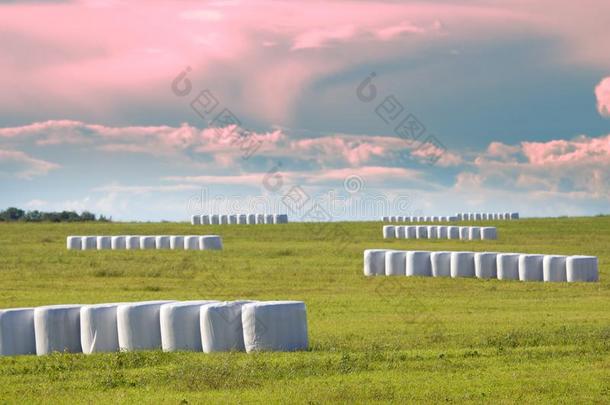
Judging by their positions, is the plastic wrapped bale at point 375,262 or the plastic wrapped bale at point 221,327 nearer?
the plastic wrapped bale at point 221,327

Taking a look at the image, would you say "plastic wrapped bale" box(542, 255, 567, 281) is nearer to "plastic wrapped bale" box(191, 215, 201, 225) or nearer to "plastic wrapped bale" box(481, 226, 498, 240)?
"plastic wrapped bale" box(481, 226, 498, 240)

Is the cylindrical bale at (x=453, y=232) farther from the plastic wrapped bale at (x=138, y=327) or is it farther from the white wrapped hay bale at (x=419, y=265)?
the plastic wrapped bale at (x=138, y=327)

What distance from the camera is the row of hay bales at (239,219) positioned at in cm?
10175

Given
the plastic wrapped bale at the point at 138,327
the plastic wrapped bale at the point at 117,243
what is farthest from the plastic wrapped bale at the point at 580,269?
the plastic wrapped bale at the point at 117,243

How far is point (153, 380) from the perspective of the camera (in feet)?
60.7

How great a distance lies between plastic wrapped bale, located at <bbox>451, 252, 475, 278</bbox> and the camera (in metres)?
42.0

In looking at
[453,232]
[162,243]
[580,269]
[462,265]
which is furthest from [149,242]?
[580,269]

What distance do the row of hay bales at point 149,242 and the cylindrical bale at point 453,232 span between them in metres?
17.1

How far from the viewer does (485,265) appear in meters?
41.7

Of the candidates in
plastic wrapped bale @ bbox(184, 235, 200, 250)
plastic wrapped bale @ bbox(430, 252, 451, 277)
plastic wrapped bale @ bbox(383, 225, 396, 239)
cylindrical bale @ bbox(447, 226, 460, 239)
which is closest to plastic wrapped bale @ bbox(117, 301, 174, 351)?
plastic wrapped bale @ bbox(430, 252, 451, 277)

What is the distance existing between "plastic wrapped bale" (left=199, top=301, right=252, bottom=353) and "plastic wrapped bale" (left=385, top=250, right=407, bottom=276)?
22167 mm

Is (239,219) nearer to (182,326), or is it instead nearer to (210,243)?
(210,243)

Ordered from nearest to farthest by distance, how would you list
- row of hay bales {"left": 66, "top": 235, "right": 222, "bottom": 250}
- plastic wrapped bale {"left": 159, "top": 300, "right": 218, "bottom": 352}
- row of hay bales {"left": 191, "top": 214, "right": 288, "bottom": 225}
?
plastic wrapped bale {"left": 159, "top": 300, "right": 218, "bottom": 352} < row of hay bales {"left": 66, "top": 235, "right": 222, "bottom": 250} < row of hay bales {"left": 191, "top": 214, "right": 288, "bottom": 225}

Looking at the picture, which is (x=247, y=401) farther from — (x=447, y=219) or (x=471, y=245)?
(x=447, y=219)
